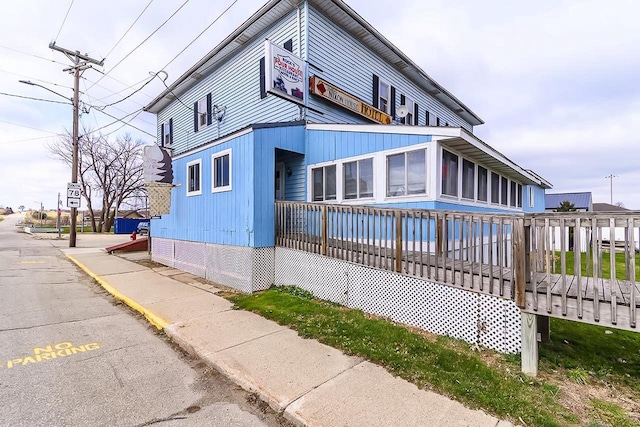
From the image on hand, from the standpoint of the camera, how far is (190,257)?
10070 millimetres

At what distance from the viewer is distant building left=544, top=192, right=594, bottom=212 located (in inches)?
1469

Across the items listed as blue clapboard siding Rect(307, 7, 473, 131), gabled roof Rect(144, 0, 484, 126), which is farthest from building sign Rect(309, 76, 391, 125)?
gabled roof Rect(144, 0, 484, 126)

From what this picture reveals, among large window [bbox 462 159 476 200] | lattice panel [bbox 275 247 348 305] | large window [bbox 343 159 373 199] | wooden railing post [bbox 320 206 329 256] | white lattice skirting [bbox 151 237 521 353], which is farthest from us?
large window [bbox 462 159 476 200]

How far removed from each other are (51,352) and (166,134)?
15.4 metres

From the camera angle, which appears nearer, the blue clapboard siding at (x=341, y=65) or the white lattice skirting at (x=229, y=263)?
the white lattice skirting at (x=229, y=263)

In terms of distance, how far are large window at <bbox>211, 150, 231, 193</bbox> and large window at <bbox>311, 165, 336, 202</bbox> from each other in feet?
7.74

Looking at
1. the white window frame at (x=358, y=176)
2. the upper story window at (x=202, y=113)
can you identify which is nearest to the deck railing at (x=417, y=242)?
the white window frame at (x=358, y=176)

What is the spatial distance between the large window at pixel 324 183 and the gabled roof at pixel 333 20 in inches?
204

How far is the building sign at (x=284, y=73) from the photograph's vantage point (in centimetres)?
814

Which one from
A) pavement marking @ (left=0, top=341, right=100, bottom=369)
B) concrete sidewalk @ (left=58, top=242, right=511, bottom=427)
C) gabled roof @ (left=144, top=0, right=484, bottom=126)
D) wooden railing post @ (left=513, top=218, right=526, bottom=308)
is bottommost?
pavement marking @ (left=0, top=341, right=100, bottom=369)

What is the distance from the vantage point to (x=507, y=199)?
1209 cm

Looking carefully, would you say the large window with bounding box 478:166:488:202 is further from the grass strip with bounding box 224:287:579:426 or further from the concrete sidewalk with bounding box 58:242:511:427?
the concrete sidewalk with bounding box 58:242:511:427

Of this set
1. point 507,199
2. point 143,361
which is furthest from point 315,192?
point 507,199

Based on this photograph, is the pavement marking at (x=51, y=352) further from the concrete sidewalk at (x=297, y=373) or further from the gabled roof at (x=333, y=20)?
the gabled roof at (x=333, y=20)
